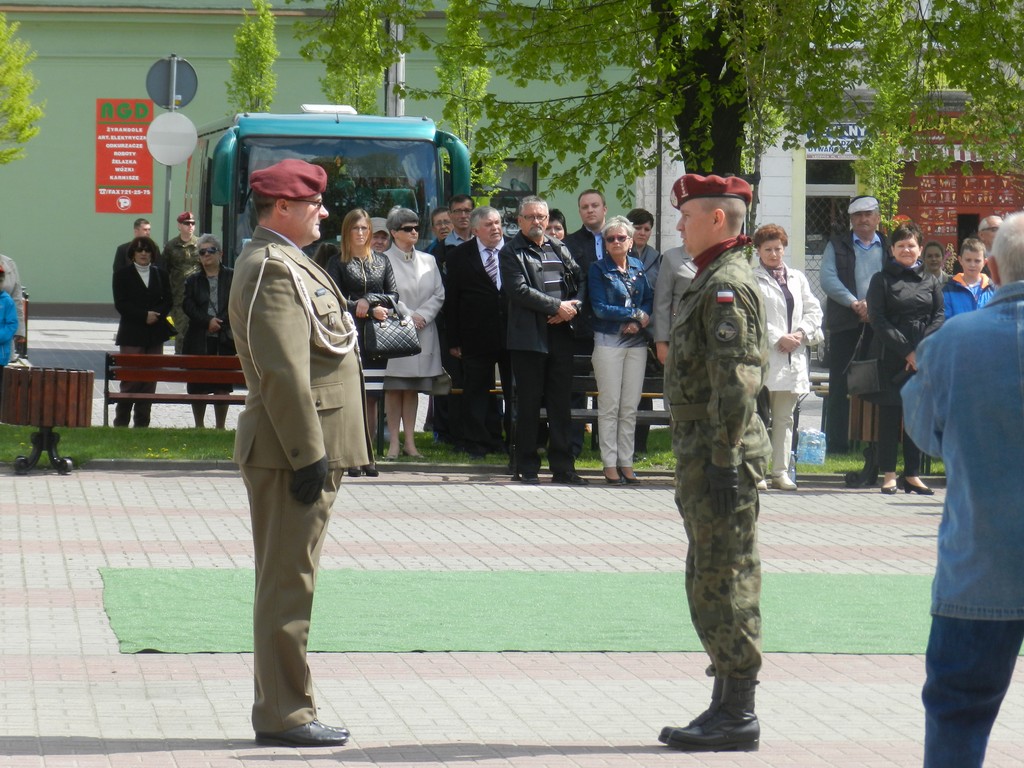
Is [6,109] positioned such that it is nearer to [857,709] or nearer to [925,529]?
[925,529]

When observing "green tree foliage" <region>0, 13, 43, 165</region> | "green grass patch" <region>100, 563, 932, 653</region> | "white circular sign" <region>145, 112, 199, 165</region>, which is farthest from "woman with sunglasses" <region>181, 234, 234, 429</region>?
"green tree foliage" <region>0, 13, 43, 165</region>

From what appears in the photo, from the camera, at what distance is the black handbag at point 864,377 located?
14.1 metres

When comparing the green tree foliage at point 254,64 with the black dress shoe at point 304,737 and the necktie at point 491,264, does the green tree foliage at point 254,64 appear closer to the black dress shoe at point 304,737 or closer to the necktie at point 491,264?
the necktie at point 491,264

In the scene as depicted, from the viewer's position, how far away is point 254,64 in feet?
118

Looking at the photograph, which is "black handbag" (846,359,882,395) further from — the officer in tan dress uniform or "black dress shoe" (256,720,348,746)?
"black dress shoe" (256,720,348,746)

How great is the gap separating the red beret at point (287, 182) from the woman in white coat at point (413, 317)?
8.56 meters

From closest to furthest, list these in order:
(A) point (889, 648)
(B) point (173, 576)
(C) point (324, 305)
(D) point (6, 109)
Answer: (C) point (324, 305)
(A) point (889, 648)
(B) point (173, 576)
(D) point (6, 109)

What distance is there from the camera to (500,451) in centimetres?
1545

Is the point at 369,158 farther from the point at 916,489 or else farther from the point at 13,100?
the point at 13,100

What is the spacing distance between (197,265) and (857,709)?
1197 cm

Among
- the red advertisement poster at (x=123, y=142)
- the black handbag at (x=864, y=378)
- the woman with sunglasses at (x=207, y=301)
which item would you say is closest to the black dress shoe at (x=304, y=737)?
the black handbag at (x=864, y=378)

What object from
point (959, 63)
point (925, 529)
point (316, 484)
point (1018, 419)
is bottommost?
point (925, 529)

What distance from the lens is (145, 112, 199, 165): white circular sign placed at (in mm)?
19938

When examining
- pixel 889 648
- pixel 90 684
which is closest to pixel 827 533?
pixel 889 648
